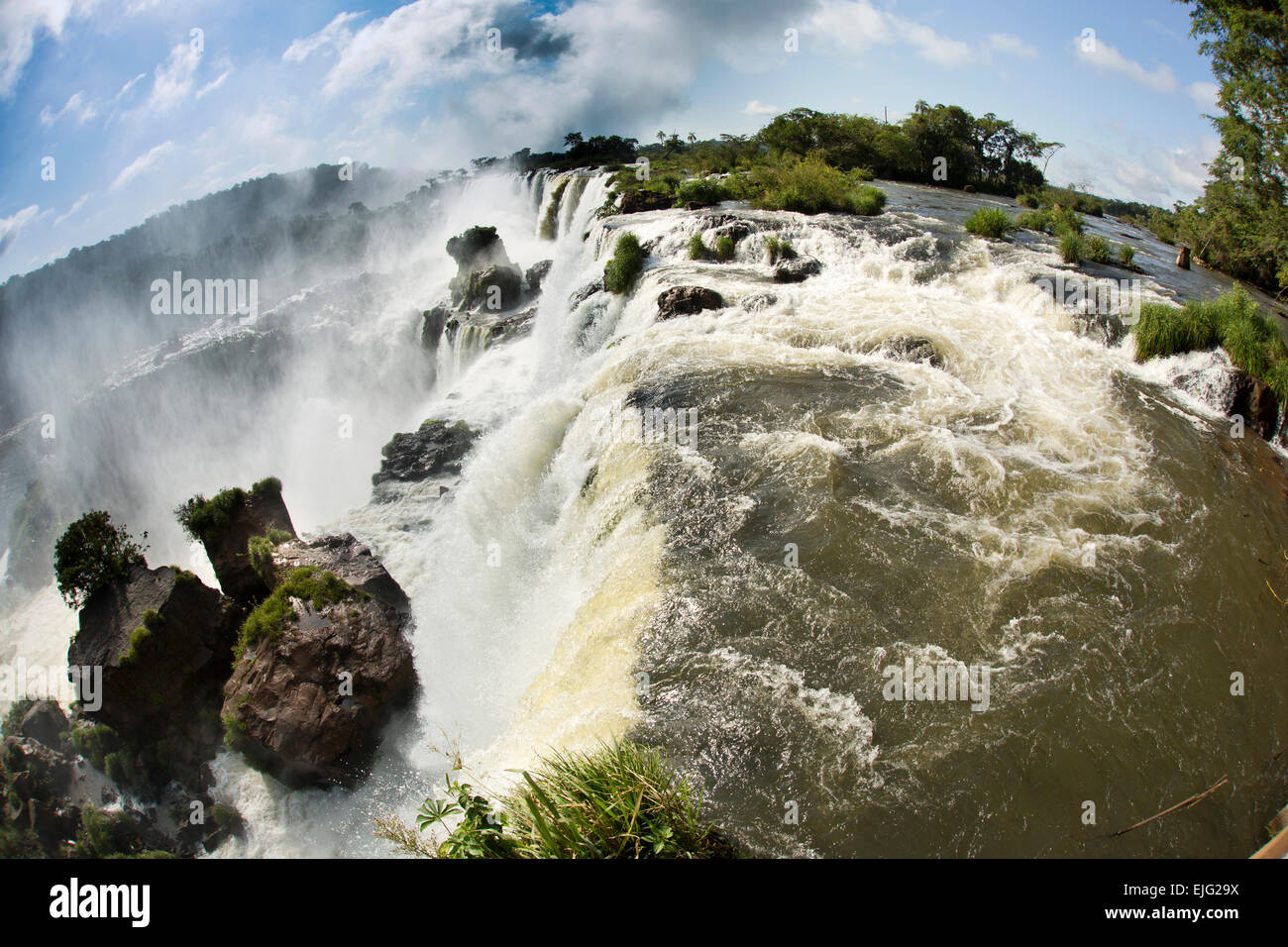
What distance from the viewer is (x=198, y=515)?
32.9ft

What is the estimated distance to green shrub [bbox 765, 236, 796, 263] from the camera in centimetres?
1566

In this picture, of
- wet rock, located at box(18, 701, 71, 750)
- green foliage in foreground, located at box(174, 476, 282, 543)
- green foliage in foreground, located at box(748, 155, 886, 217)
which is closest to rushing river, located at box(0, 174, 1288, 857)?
green foliage in foreground, located at box(174, 476, 282, 543)

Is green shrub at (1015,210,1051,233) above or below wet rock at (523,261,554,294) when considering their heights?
above

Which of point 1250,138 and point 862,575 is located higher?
point 1250,138

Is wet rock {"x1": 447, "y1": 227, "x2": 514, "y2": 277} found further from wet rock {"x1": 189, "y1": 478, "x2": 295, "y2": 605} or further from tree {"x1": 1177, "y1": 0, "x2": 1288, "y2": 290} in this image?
tree {"x1": 1177, "y1": 0, "x2": 1288, "y2": 290}

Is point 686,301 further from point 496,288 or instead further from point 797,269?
point 496,288

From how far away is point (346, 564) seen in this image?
9305 millimetres

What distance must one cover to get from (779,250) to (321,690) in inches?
546

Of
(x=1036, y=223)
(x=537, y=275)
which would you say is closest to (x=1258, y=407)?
(x=1036, y=223)

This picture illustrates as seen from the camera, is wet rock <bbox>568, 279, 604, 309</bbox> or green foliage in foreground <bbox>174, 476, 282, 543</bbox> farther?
wet rock <bbox>568, 279, 604, 309</bbox>

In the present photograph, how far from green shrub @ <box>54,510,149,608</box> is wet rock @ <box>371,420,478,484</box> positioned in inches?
174

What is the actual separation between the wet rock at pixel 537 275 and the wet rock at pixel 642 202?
3.47 meters
